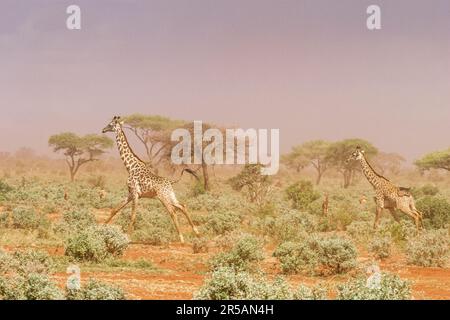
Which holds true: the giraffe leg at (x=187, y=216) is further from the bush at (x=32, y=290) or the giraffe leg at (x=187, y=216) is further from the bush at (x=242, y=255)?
the bush at (x=32, y=290)

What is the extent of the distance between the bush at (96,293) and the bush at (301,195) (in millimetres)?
16388

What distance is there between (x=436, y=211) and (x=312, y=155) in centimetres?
2951

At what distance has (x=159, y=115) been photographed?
42344 millimetres

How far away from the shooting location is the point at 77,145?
43.8 meters

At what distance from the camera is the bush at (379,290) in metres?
8.07

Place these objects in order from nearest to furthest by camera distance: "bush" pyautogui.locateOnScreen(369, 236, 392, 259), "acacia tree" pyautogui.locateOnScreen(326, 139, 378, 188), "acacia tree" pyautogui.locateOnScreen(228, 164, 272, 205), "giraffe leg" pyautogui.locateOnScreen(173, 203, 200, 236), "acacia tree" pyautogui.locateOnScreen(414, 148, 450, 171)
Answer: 1. "bush" pyautogui.locateOnScreen(369, 236, 392, 259)
2. "giraffe leg" pyautogui.locateOnScreen(173, 203, 200, 236)
3. "acacia tree" pyautogui.locateOnScreen(228, 164, 272, 205)
4. "acacia tree" pyautogui.locateOnScreen(414, 148, 450, 171)
5. "acacia tree" pyautogui.locateOnScreen(326, 139, 378, 188)

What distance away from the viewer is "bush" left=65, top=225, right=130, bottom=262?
12948 mm

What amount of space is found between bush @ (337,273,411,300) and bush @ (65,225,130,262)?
18.9 feet

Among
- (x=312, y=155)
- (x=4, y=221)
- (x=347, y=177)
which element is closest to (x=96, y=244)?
(x=4, y=221)

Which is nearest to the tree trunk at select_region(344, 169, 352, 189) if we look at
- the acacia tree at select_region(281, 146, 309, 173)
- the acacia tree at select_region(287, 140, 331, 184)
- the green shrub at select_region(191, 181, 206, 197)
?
the acacia tree at select_region(287, 140, 331, 184)

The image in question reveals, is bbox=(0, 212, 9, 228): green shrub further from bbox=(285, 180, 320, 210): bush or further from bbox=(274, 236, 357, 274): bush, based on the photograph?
bbox=(285, 180, 320, 210): bush

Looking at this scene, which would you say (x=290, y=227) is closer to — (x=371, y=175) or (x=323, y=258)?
(x=371, y=175)

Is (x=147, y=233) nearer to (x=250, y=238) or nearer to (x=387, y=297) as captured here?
(x=250, y=238)

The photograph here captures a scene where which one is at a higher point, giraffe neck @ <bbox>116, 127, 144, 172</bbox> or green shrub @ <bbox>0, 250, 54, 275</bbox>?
giraffe neck @ <bbox>116, 127, 144, 172</bbox>
